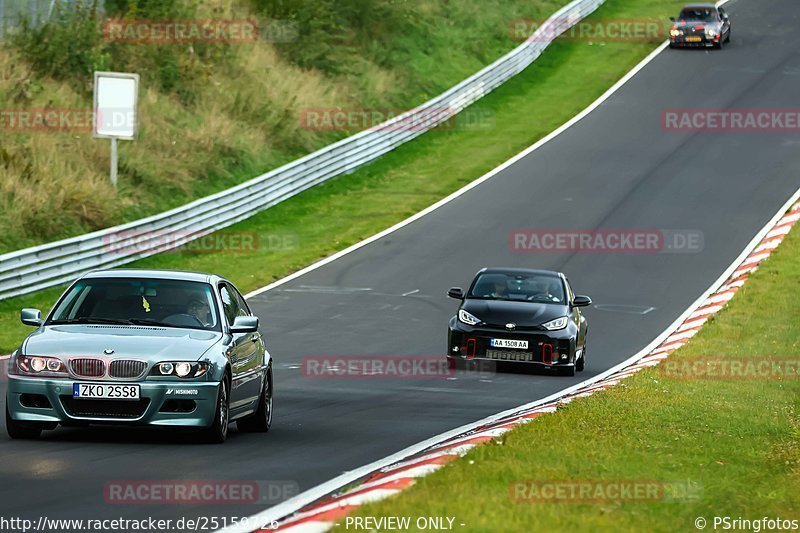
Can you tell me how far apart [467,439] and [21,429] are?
143 inches

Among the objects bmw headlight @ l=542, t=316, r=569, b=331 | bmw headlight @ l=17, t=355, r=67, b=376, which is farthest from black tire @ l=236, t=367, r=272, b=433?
bmw headlight @ l=542, t=316, r=569, b=331

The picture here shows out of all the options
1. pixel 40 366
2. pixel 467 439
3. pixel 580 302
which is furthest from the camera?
Result: pixel 580 302

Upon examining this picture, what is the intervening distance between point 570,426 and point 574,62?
4084 centimetres

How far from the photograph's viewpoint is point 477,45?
5166 cm

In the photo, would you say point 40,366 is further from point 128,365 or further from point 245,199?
point 245,199

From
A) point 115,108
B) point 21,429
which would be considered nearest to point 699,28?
point 115,108

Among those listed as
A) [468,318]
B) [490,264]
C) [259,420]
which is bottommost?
[490,264]

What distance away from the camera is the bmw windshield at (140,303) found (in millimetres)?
12312

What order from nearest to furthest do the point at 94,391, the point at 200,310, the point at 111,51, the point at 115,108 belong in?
the point at 94,391
the point at 200,310
the point at 115,108
the point at 111,51

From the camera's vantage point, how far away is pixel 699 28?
5219 centimetres


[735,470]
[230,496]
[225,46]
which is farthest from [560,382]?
[225,46]

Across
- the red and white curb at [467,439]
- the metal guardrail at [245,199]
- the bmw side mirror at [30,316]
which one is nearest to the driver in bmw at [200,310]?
the bmw side mirror at [30,316]

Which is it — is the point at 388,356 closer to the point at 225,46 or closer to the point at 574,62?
the point at 225,46

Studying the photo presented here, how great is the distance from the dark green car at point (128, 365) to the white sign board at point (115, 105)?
1799cm
